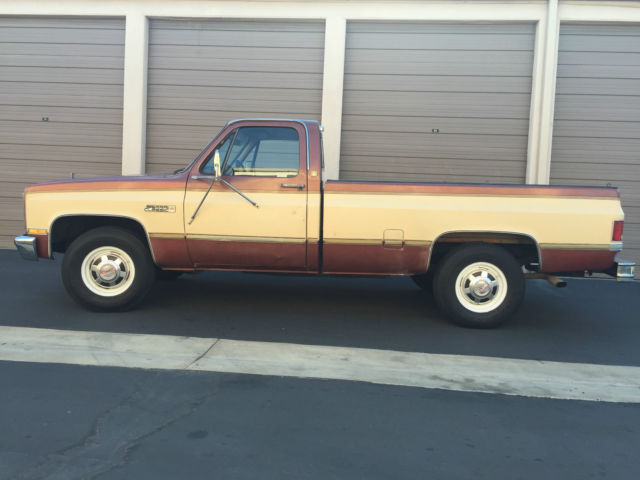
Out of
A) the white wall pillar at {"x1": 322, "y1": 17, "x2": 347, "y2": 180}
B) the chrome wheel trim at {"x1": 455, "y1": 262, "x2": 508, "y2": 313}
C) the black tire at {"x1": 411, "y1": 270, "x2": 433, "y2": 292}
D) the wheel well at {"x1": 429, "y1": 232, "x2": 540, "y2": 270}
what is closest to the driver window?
the wheel well at {"x1": 429, "y1": 232, "x2": 540, "y2": 270}

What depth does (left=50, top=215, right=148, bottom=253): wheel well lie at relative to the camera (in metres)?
6.16

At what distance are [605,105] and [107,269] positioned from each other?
844 cm

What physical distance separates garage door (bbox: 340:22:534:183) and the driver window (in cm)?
464

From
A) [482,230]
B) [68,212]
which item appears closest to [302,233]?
[482,230]

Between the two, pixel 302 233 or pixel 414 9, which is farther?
pixel 414 9

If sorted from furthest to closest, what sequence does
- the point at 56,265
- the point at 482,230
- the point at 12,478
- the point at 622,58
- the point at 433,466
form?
the point at 622,58, the point at 56,265, the point at 482,230, the point at 433,466, the point at 12,478

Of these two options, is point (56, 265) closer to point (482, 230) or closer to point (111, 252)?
point (111, 252)

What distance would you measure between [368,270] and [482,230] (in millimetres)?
1175

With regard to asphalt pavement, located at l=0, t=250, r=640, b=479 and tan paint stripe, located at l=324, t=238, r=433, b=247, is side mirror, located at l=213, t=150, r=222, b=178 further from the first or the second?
asphalt pavement, located at l=0, t=250, r=640, b=479

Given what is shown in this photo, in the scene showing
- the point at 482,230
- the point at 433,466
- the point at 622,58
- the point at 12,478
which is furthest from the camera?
the point at 622,58

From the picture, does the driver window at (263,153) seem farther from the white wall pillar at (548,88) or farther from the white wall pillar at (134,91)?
the white wall pillar at (548,88)

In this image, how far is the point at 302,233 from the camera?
5.91 m

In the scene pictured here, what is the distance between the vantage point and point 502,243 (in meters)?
6.06

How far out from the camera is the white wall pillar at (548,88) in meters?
9.97
